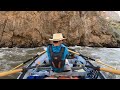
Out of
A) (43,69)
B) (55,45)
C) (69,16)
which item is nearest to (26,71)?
(43,69)

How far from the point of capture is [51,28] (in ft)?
67.1

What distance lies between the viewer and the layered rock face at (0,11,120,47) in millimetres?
19141

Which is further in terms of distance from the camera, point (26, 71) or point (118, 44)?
point (118, 44)

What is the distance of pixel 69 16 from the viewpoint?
824 inches

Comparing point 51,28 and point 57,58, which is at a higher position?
point 51,28

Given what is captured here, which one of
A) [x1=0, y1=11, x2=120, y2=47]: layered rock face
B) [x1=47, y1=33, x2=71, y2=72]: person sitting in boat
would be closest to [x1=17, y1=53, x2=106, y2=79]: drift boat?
[x1=47, y1=33, x2=71, y2=72]: person sitting in boat

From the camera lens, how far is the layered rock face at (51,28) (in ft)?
62.8

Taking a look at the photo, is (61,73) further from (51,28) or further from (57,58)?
(51,28)

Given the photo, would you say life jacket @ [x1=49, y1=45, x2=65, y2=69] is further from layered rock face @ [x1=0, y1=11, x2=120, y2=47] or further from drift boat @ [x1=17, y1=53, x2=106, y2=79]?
layered rock face @ [x1=0, y1=11, x2=120, y2=47]

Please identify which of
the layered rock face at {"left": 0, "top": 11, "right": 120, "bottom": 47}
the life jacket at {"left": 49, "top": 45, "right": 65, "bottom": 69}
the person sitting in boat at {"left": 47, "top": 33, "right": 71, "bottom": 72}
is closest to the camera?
the person sitting in boat at {"left": 47, "top": 33, "right": 71, "bottom": 72}

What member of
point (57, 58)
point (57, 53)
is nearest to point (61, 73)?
point (57, 58)

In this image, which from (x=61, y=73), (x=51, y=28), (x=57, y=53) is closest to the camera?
(x=57, y=53)
